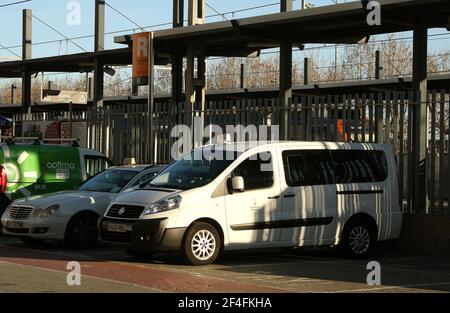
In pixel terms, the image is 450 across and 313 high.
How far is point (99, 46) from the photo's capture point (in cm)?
2347

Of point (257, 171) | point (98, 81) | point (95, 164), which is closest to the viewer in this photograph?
point (257, 171)

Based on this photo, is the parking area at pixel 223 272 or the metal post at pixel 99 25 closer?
the parking area at pixel 223 272

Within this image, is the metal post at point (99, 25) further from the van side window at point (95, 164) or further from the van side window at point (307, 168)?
the van side window at point (307, 168)

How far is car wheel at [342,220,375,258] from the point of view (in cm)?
1250

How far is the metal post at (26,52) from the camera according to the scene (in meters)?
27.2

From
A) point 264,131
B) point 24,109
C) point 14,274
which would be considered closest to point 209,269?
point 14,274

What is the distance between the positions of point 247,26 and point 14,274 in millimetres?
9155

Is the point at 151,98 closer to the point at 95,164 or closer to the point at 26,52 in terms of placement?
the point at 95,164

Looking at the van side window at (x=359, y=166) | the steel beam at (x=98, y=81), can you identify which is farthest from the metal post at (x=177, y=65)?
the van side window at (x=359, y=166)

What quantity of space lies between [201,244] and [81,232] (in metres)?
3.02

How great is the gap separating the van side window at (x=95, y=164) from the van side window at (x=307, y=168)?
5.39 metres

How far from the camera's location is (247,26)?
1689 centimetres

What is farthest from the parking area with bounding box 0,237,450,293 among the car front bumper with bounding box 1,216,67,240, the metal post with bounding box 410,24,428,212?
the metal post with bounding box 410,24,428,212

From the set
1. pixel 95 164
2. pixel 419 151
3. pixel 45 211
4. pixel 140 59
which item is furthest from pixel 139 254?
pixel 140 59
